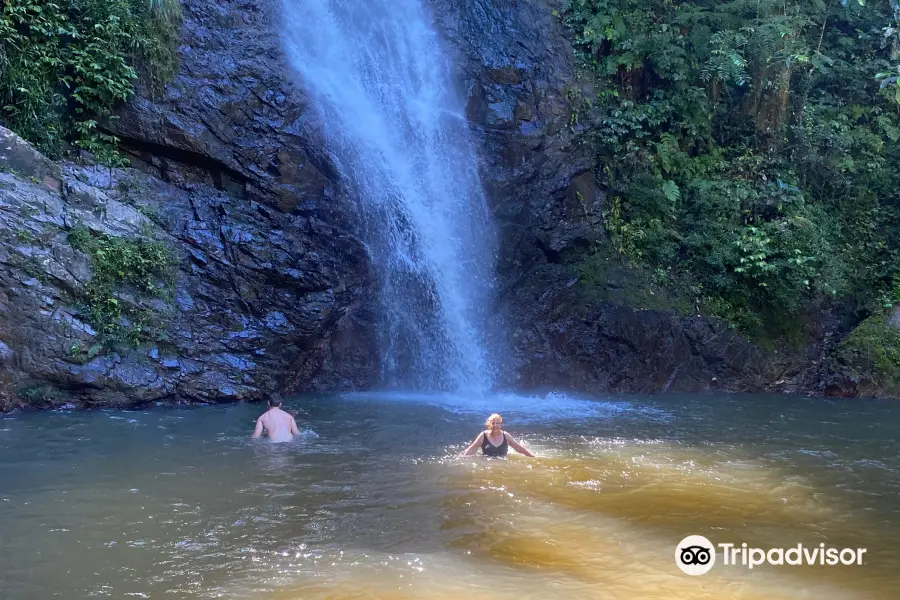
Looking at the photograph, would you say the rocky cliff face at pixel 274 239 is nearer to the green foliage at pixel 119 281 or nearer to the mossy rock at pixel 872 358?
the green foliage at pixel 119 281

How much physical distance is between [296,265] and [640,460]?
7362 millimetres

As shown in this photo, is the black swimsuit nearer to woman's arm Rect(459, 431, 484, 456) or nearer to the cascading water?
woman's arm Rect(459, 431, 484, 456)

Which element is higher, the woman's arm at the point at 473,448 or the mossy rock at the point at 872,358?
the mossy rock at the point at 872,358

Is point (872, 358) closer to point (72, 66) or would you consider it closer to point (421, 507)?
point (421, 507)

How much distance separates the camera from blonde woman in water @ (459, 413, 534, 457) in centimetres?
855

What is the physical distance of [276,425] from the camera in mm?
9258

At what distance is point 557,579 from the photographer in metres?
5.14

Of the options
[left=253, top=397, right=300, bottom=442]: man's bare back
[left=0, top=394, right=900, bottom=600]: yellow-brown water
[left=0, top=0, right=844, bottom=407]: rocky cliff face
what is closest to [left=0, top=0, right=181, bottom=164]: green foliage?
[left=0, top=0, right=844, bottom=407]: rocky cliff face

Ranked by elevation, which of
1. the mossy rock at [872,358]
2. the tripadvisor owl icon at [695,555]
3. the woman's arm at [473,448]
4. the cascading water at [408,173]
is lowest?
the tripadvisor owl icon at [695,555]

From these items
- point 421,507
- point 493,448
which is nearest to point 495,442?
point 493,448

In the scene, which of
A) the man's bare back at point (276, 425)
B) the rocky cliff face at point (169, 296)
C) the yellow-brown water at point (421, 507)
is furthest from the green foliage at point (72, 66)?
the man's bare back at point (276, 425)

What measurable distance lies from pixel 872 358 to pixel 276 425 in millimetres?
12760

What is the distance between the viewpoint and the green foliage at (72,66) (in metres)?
11.8

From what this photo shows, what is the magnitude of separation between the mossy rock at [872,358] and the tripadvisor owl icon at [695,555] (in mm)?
11092
